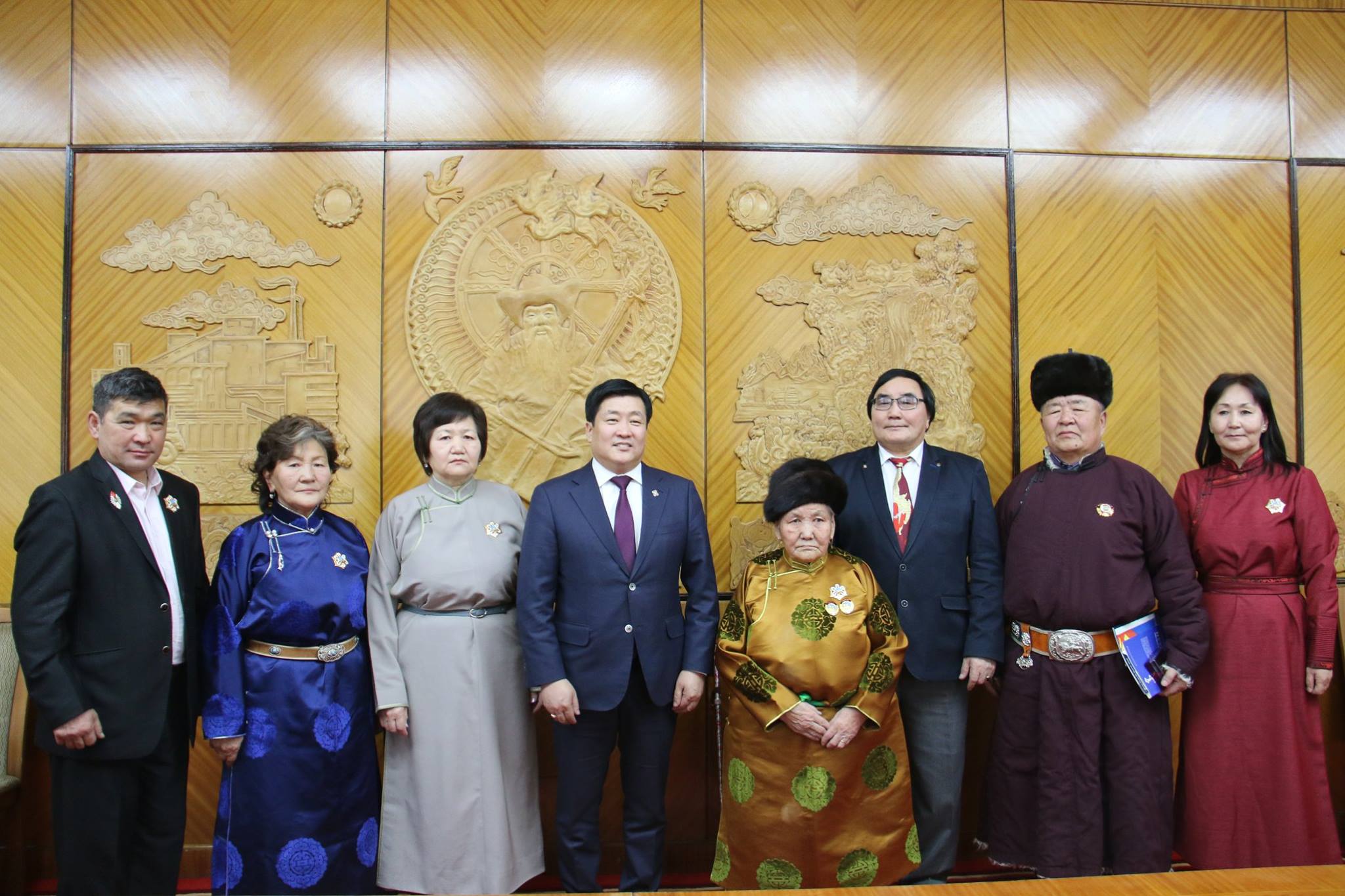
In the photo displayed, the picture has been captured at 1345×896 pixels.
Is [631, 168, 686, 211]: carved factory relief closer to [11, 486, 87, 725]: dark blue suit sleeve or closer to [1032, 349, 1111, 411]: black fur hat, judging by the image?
[1032, 349, 1111, 411]: black fur hat

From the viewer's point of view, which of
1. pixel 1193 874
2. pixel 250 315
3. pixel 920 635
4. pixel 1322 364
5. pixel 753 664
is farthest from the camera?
pixel 1322 364

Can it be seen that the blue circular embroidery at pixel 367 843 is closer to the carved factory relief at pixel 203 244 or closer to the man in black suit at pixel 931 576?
the man in black suit at pixel 931 576

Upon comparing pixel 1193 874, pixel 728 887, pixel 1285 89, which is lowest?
pixel 728 887

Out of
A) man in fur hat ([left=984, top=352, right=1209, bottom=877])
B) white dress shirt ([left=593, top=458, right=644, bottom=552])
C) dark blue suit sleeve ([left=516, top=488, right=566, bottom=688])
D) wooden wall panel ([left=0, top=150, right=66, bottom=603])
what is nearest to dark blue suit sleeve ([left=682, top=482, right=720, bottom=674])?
white dress shirt ([left=593, top=458, right=644, bottom=552])

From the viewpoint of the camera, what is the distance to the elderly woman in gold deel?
7.61ft

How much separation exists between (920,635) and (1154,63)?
8.59ft

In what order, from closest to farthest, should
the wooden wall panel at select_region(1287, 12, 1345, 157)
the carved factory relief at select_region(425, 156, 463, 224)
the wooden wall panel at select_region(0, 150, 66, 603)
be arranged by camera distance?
the wooden wall panel at select_region(0, 150, 66, 603), the carved factory relief at select_region(425, 156, 463, 224), the wooden wall panel at select_region(1287, 12, 1345, 157)

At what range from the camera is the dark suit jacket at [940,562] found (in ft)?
8.47

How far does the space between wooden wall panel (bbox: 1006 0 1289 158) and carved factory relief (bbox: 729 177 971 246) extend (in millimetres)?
522

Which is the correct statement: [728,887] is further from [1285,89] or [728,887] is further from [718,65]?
[1285,89]

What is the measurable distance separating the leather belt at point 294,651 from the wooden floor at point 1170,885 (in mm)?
1317

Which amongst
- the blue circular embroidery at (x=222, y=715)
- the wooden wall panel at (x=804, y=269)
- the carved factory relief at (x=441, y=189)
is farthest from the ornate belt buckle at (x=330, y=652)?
the carved factory relief at (x=441, y=189)

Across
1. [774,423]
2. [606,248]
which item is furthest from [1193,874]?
[606,248]

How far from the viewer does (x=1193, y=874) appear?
1.57 meters
